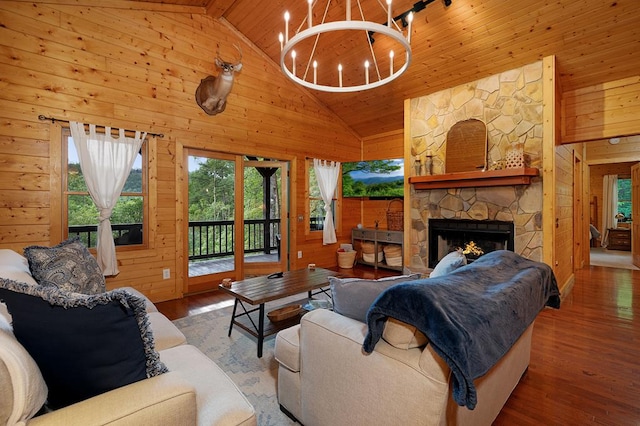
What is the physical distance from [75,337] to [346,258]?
505cm

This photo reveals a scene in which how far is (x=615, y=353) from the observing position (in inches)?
100.0

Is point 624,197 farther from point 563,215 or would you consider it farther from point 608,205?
point 563,215

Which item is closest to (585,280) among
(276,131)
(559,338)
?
(559,338)

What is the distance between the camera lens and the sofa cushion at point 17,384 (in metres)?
0.78

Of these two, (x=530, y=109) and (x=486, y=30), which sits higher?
(x=486, y=30)

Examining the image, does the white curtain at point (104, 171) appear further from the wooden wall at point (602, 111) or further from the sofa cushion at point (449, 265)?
the wooden wall at point (602, 111)

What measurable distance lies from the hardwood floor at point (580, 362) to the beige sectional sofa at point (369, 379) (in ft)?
0.99

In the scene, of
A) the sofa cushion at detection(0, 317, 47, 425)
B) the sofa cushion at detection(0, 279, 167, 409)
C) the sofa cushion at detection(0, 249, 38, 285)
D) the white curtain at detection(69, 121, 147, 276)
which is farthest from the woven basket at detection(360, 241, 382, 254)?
the sofa cushion at detection(0, 317, 47, 425)

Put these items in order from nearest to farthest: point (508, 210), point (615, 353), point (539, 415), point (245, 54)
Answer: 1. point (539, 415)
2. point (615, 353)
3. point (508, 210)
4. point (245, 54)

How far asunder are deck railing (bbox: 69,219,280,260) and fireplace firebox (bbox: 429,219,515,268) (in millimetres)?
2603

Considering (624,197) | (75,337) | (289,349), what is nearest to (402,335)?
(289,349)

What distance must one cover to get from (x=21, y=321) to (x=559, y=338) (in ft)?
12.4

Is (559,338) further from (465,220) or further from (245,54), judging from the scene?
(245,54)

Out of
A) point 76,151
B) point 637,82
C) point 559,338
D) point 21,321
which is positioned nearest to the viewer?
point 21,321
